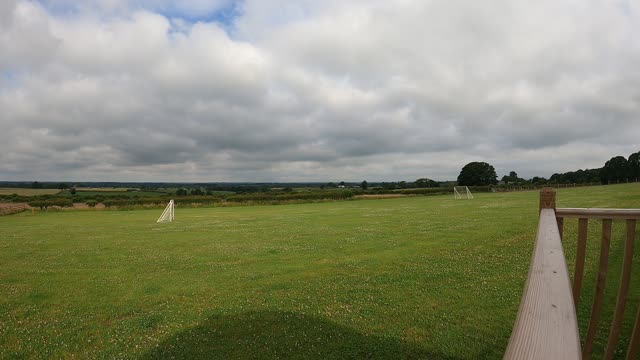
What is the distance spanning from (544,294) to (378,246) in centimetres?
1378

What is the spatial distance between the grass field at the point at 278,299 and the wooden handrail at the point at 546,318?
4.06m

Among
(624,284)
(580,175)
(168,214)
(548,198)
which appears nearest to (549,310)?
(624,284)

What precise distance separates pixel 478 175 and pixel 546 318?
151 m

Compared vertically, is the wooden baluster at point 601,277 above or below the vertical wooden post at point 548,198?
below

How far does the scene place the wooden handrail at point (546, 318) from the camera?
1.54 metres

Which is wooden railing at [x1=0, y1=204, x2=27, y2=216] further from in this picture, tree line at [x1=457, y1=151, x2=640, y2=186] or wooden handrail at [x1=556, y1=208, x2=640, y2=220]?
tree line at [x1=457, y1=151, x2=640, y2=186]

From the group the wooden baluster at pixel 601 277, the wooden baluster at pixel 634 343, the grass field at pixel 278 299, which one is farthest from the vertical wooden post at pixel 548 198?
the grass field at pixel 278 299

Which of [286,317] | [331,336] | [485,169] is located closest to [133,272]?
[286,317]

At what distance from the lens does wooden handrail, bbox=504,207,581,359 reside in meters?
1.54

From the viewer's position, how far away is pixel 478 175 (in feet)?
458

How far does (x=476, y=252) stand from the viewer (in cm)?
1359

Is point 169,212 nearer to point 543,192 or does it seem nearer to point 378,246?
point 378,246

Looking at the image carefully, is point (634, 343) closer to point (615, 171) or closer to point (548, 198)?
point (548, 198)

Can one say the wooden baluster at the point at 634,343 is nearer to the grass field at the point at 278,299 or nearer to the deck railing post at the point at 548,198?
the deck railing post at the point at 548,198
